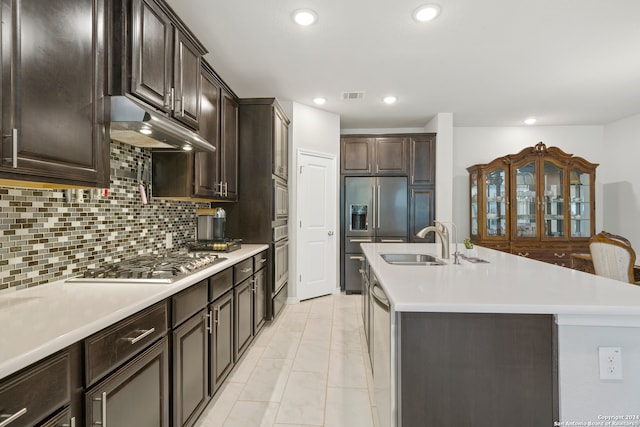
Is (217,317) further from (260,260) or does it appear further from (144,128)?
(144,128)

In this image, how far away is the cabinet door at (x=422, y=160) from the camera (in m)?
4.61

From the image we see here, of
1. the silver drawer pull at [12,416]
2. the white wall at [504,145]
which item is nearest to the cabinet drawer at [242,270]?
the silver drawer pull at [12,416]

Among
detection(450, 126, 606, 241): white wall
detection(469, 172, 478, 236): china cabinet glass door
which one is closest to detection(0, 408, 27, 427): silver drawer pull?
detection(469, 172, 478, 236): china cabinet glass door

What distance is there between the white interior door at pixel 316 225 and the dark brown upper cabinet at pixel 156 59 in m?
2.03

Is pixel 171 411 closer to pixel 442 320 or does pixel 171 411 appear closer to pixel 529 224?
pixel 442 320

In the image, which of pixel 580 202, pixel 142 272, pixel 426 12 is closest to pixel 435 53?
pixel 426 12

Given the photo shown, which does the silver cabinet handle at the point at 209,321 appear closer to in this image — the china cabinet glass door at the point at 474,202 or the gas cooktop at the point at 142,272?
the gas cooktop at the point at 142,272

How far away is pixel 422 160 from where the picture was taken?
4.62 meters

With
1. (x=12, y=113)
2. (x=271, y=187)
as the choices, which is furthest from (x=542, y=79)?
(x=12, y=113)

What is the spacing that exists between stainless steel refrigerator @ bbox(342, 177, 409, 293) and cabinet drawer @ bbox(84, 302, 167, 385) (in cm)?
348

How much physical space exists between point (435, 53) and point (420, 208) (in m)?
2.30

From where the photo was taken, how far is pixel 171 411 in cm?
144

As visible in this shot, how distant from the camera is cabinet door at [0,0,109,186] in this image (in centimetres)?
99

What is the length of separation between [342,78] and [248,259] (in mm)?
2148
